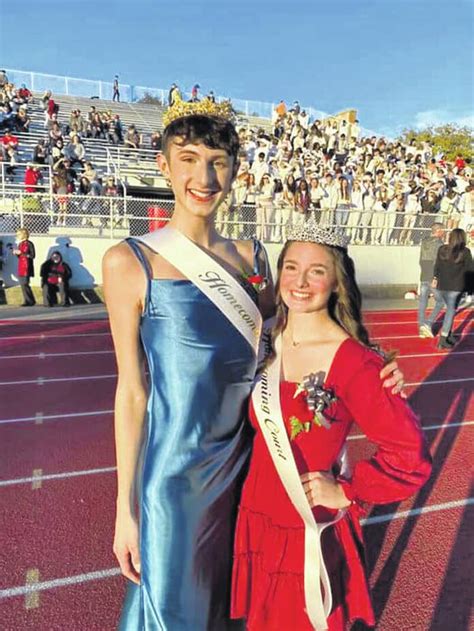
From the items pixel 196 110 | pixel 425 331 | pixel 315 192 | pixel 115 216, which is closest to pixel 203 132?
pixel 196 110

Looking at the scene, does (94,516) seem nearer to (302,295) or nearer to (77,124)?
(302,295)

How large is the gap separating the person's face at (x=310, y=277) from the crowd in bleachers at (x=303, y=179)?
9493 millimetres

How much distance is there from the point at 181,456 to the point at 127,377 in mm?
271

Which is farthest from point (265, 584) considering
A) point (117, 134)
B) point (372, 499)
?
point (117, 134)

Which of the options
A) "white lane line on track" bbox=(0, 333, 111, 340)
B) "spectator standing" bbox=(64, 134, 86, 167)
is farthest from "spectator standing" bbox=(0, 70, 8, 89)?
"white lane line on track" bbox=(0, 333, 111, 340)

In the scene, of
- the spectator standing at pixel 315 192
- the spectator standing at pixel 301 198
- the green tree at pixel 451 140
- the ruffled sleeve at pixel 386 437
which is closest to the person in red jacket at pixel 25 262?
the spectator standing at pixel 301 198

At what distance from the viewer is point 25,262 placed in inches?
431

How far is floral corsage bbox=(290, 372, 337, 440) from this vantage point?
1465 millimetres

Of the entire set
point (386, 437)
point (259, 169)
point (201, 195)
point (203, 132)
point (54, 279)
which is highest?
point (259, 169)

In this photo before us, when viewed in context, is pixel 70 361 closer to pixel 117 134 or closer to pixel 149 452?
pixel 149 452

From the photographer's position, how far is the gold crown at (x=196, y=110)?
1.62 metres

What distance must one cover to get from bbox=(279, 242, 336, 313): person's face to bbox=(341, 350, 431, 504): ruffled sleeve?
25 cm

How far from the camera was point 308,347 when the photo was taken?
63.5 inches

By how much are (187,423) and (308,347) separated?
0.44 meters
